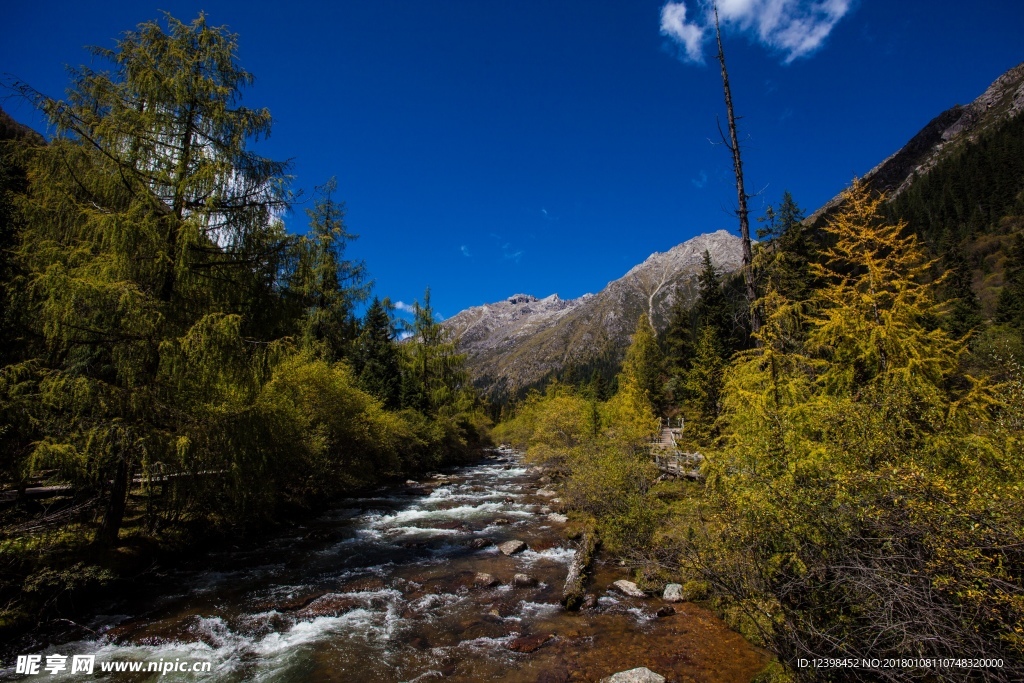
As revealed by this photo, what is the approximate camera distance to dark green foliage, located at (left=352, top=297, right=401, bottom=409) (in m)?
33.5

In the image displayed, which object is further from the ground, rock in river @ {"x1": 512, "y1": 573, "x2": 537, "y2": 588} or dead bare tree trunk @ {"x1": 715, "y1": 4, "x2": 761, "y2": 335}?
dead bare tree trunk @ {"x1": 715, "y1": 4, "x2": 761, "y2": 335}

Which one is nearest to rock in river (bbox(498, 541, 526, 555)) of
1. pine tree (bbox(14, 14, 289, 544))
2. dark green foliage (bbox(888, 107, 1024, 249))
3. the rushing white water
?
the rushing white water

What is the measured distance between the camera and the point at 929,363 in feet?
32.6

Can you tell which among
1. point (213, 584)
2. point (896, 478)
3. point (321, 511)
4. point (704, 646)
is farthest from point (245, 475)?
point (896, 478)

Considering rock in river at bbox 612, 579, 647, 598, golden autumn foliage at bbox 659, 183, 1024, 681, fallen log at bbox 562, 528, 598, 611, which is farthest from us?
rock in river at bbox 612, 579, 647, 598

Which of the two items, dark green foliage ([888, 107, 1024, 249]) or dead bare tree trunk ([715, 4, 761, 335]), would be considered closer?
dead bare tree trunk ([715, 4, 761, 335])

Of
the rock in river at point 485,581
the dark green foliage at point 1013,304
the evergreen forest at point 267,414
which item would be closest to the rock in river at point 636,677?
the evergreen forest at point 267,414

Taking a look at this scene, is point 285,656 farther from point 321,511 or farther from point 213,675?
point 321,511

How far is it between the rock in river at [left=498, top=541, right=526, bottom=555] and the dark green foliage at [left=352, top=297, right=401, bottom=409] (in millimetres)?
18587

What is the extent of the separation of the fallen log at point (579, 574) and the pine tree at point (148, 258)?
903 centimetres

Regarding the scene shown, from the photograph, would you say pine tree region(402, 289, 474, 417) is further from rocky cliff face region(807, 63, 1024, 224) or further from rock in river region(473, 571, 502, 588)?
rocky cliff face region(807, 63, 1024, 224)

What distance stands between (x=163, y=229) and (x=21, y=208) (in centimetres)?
273

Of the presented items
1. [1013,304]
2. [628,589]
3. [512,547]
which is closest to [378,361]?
[512,547]

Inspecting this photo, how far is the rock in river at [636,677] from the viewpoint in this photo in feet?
23.0
